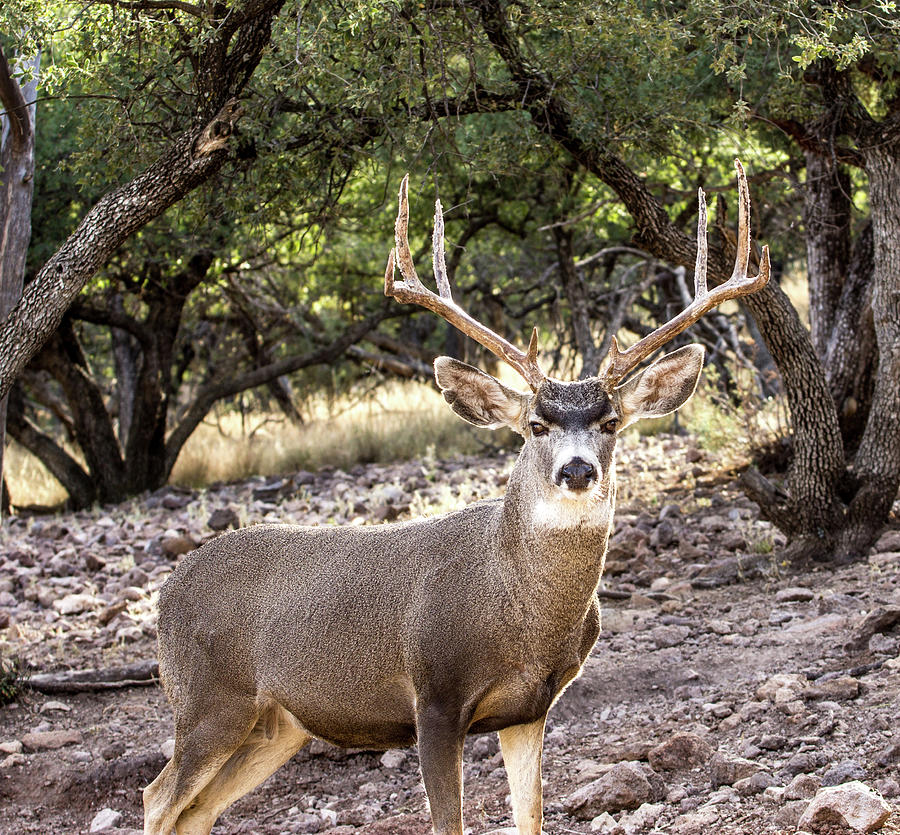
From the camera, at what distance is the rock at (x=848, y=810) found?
179 inches

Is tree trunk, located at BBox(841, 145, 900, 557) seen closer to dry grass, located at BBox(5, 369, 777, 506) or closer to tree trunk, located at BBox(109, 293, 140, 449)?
dry grass, located at BBox(5, 369, 777, 506)

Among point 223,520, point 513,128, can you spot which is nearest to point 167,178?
point 513,128

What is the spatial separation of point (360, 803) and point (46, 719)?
7.88 ft

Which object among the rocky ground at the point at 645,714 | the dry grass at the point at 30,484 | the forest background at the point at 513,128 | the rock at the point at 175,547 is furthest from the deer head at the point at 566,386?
the dry grass at the point at 30,484

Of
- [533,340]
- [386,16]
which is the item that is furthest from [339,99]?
[533,340]

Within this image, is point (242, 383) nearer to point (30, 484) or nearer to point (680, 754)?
point (30, 484)

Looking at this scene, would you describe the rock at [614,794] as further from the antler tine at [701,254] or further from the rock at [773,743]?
the antler tine at [701,254]

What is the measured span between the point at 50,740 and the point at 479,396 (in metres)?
3.60

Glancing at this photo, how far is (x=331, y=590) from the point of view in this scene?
5230 mm

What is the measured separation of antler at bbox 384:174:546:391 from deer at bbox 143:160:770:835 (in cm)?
1

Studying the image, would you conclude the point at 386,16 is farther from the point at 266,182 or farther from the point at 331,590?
the point at 331,590

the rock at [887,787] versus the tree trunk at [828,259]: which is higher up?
the tree trunk at [828,259]

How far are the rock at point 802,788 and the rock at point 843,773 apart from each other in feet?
0.15

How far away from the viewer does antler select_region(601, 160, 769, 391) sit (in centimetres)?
506
